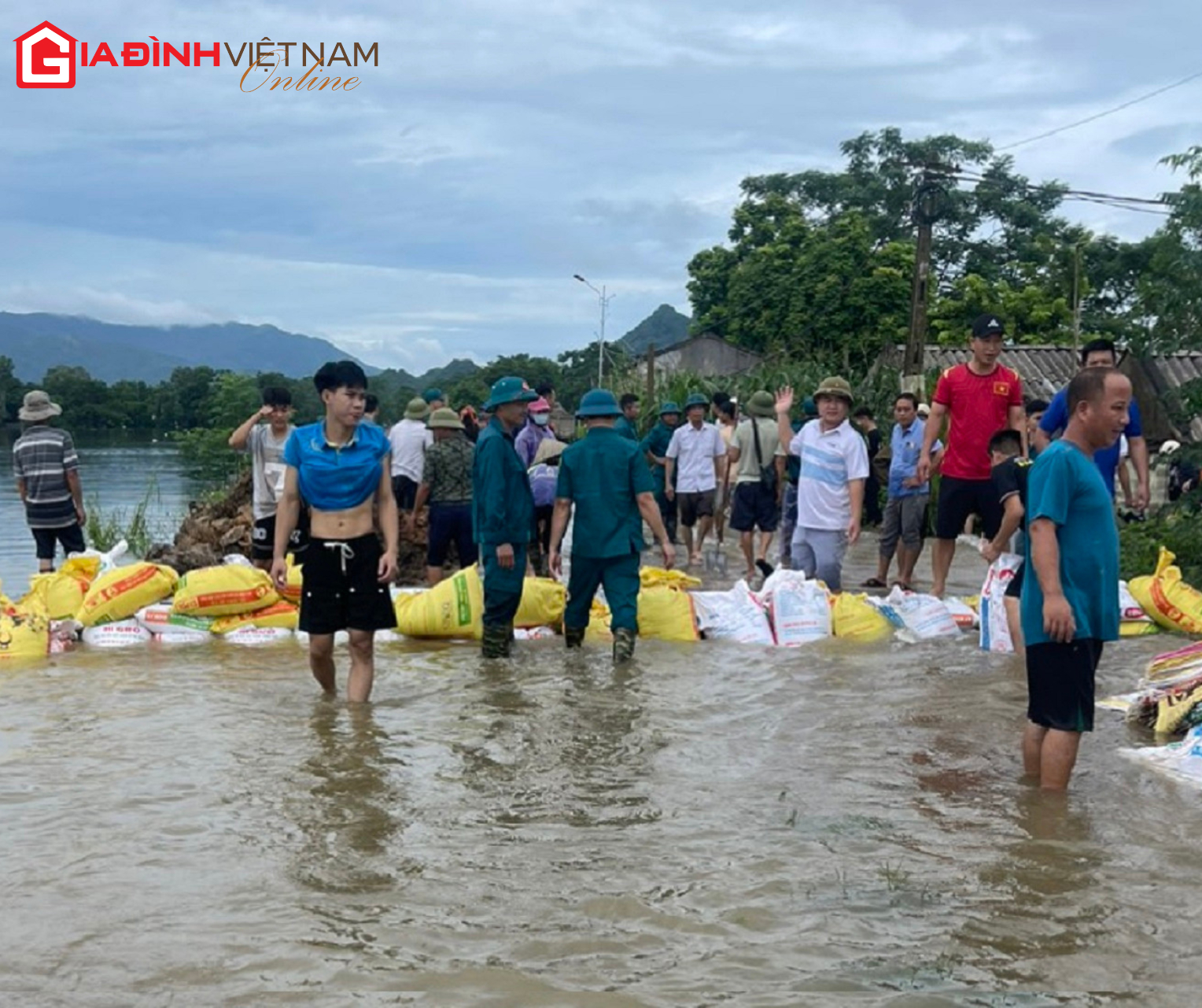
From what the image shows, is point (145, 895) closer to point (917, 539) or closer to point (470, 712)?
point (470, 712)

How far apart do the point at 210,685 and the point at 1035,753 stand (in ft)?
14.5

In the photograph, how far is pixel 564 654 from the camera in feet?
26.8

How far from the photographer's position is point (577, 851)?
172 inches

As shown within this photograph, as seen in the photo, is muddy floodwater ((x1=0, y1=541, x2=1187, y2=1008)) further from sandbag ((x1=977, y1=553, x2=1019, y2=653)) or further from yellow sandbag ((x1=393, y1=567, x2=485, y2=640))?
yellow sandbag ((x1=393, y1=567, x2=485, y2=640))

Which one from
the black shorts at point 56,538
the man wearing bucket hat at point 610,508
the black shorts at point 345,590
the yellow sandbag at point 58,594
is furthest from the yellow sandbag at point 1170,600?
the black shorts at point 56,538

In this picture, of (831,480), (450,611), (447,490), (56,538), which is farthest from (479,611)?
(56,538)

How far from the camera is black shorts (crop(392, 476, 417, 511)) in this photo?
1156cm

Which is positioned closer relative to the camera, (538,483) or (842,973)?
(842,973)

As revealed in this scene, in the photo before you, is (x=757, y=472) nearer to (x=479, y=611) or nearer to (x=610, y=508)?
(x=479, y=611)

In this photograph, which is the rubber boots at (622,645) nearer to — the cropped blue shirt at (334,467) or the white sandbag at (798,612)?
the white sandbag at (798,612)

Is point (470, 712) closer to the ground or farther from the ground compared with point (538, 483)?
closer to the ground

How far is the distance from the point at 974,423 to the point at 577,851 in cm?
523

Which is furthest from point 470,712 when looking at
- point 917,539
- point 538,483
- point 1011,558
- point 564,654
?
point 917,539

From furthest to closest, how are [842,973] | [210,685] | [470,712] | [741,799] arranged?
[210,685]
[470,712]
[741,799]
[842,973]
